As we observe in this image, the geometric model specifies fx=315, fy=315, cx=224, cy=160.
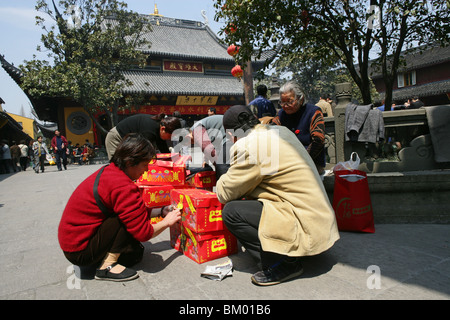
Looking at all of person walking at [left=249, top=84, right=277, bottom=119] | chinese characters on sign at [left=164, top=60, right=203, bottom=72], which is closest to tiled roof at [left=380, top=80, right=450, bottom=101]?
chinese characters on sign at [left=164, top=60, right=203, bottom=72]

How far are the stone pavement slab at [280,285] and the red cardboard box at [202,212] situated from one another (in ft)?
0.98

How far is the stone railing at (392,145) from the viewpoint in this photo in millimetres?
3713

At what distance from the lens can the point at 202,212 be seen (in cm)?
240

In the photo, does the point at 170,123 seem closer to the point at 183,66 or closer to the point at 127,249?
the point at 127,249

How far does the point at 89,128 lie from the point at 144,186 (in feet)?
56.8

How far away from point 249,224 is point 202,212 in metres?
0.44

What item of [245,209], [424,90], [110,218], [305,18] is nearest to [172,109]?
[305,18]

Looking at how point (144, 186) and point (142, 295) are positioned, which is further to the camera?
point (144, 186)

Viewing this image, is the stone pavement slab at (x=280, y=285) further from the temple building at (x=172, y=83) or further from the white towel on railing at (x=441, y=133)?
the temple building at (x=172, y=83)

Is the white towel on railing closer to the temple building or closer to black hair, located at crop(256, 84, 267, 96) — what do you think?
black hair, located at crop(256, 84, 267, 96)

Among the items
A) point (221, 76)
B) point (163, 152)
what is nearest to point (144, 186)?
point (163, 152)

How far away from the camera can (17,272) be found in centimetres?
245

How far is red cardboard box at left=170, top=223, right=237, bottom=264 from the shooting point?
8.06 feet

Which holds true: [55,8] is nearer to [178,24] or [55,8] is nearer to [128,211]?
[178,24]
